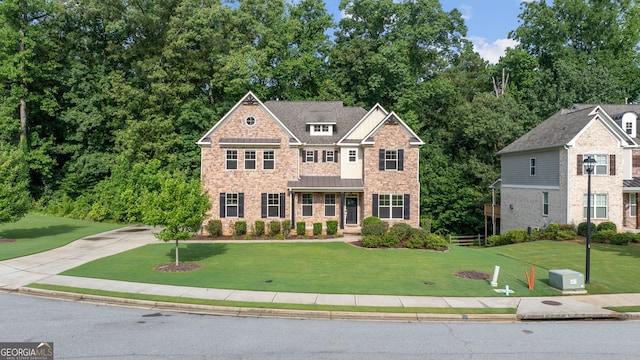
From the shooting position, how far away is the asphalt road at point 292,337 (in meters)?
8.77

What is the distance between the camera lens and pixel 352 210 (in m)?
30.3

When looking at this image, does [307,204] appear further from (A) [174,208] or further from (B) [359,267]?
(A) [174,208]

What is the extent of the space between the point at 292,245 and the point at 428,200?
20099 millimetres

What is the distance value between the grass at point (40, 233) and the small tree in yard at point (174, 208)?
28.9 feet

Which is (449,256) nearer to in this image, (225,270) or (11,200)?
(225,270)

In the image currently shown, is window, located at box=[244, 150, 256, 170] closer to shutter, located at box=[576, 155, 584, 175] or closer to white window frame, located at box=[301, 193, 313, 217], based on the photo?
white window frame, located at box=[301, 193, 313, 217]

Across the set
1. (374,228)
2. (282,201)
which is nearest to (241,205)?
(282,201)

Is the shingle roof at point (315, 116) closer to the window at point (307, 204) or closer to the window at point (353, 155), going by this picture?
the window at point (353, 155)

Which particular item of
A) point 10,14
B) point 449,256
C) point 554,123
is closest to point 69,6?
point 10,14

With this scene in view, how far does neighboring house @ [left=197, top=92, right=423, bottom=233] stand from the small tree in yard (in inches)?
416

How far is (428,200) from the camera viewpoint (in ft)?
129

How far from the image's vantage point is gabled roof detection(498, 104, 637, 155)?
91.5 feet

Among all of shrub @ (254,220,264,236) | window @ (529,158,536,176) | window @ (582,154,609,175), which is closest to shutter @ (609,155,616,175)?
window @ (582,154,609,175)

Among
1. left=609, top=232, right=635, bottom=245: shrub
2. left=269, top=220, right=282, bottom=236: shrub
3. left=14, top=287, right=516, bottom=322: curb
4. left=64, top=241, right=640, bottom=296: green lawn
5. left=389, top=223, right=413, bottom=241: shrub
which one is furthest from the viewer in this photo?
left=269, top=220, right=282, bottom=236: shrub
